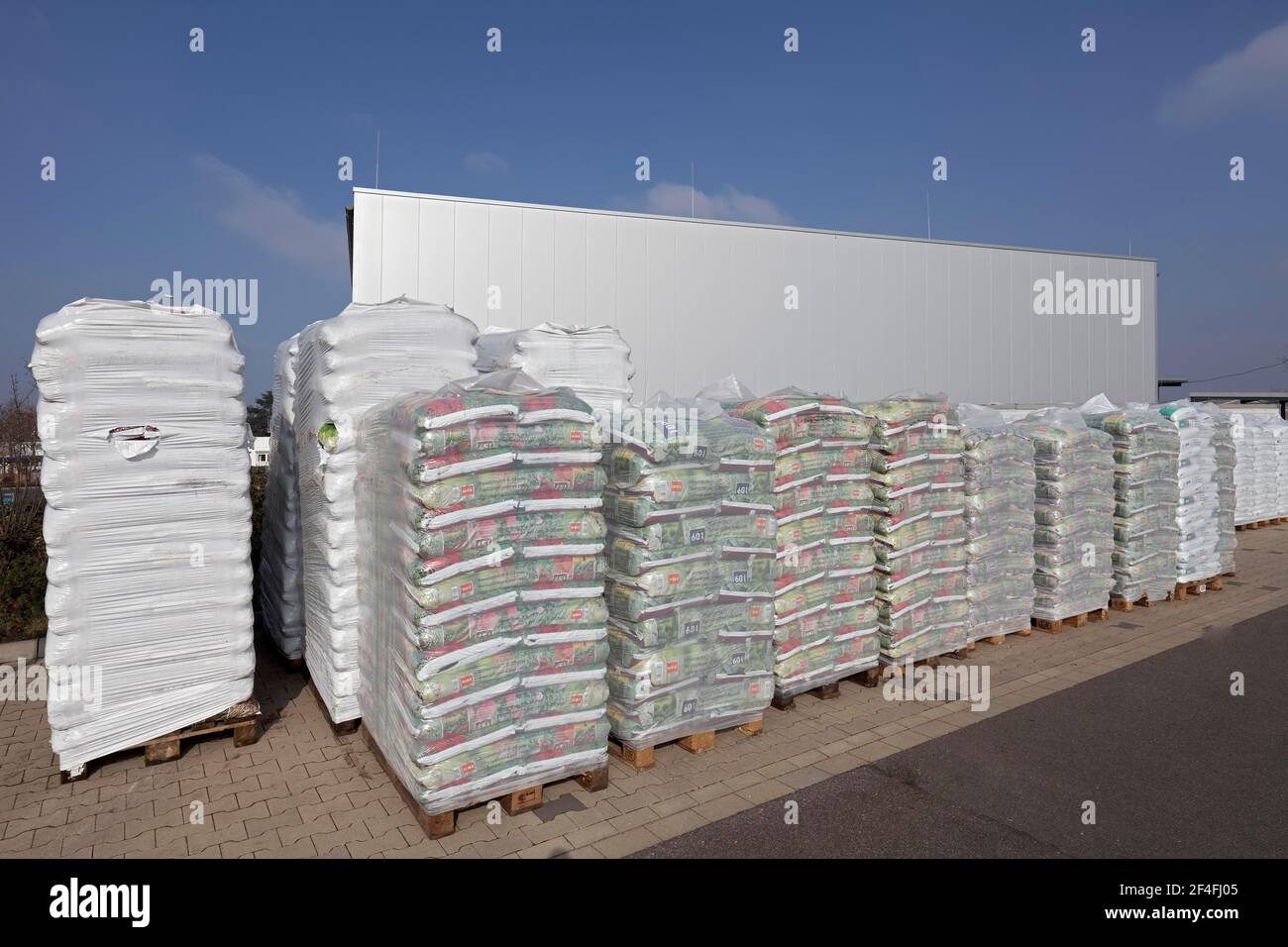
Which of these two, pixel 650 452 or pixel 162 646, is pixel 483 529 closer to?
pixel 650 452

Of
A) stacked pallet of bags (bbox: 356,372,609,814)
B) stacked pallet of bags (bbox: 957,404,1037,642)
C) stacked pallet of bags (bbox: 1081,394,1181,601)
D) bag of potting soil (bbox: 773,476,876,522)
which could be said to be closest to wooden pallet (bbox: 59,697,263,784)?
stacked pallet of bags (bbox: 356,372,609,814)

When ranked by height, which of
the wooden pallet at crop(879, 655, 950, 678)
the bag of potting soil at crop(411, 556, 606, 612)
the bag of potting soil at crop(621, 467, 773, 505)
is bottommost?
the wooden pallet at crop(879, 655, 950, 678)

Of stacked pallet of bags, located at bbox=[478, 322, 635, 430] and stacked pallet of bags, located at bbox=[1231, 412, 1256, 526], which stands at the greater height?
→ stacked pallet of bags, located at bbox=[478, 322, 635, 430]

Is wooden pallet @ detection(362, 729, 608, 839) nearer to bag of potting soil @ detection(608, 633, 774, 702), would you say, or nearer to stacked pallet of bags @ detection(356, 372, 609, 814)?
stacked pallet of bags @ detection(356, 372, 609, 814)

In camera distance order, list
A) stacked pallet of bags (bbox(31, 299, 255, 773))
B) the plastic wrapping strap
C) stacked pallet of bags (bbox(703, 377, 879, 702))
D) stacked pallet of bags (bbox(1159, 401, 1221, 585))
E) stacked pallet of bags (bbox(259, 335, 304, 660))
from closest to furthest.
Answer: the plastic wrapping strap → stacked pallet of bags (bbox(31, 299, 255, 773)) → stacked pallet of bags (bbox(703, 377, 879, 702)) → stacked pallet of bags (bbox(259, 335, 304, 660)) → stacked pallet of bags (bbox(1159, 401, 1221, 585))

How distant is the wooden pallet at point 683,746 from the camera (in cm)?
471

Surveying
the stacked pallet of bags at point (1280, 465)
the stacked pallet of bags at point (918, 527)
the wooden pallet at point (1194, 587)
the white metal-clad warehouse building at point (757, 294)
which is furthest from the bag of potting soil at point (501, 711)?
the stacked pallet of bags at point (1280, 465)

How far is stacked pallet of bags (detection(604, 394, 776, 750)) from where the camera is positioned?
466 centimetres

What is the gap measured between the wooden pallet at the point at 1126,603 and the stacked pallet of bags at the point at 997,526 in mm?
1898

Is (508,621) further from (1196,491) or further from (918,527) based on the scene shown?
(1196,491)

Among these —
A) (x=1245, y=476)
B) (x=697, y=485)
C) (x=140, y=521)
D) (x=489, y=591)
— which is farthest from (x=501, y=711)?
(x=1245, y=476)

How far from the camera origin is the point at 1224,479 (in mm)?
9734

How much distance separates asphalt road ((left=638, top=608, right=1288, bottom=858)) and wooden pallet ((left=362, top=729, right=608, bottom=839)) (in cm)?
67

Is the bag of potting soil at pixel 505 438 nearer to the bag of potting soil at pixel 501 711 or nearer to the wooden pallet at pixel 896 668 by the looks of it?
the bag of potting soil at pixel 501 711
